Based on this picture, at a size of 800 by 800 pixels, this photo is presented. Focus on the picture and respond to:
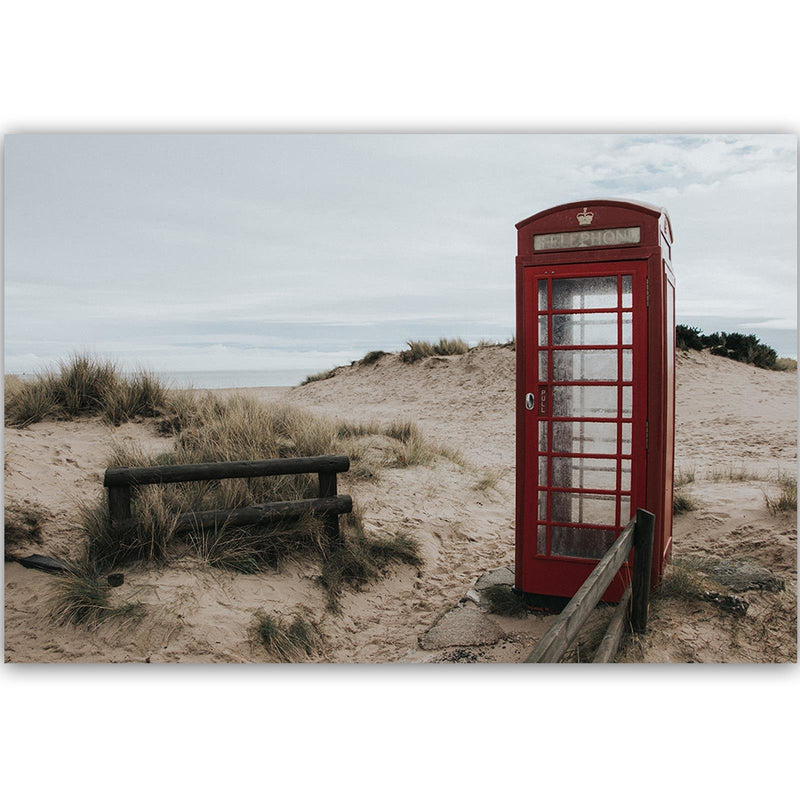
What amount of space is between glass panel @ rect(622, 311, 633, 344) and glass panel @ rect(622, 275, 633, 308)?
0.05m

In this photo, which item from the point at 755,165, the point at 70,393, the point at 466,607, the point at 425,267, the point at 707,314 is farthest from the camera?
the point at 70,393

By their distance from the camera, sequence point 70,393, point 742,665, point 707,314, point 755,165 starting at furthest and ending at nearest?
point 70,393
point 707,314
point 755,165
point 742,665

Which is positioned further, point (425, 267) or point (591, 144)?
point (425, 267)

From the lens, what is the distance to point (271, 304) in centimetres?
703

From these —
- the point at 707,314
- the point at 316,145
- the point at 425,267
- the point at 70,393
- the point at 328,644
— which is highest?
the point at 316,145

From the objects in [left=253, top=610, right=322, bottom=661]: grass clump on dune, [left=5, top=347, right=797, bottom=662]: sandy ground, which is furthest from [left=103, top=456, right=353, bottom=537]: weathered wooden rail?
[left=253, top=610, right=322, bottom=661]: grass clump on dune

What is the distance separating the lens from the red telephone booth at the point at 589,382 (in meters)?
3.91

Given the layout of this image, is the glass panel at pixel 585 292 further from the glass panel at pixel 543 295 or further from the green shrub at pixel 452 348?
the green shrub at pixel 452 348

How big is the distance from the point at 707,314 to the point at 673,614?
2436 mm

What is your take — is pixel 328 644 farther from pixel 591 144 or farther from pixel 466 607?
pixel 591 144

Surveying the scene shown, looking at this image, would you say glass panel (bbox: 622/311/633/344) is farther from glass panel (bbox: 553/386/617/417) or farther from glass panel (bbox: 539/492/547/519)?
glass panel (bbox: 539/492/547/519)

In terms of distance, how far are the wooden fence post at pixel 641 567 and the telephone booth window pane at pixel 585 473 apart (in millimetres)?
330

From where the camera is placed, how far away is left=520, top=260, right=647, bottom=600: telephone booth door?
13.0 ft

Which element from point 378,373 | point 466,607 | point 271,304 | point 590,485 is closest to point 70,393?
point 271,304
